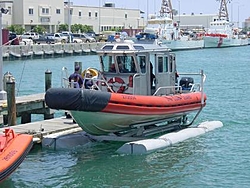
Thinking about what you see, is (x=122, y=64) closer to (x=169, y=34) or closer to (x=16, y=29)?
(x=16, y=29)

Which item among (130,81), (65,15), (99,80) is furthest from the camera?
(65,15)

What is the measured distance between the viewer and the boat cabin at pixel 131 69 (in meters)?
18.2

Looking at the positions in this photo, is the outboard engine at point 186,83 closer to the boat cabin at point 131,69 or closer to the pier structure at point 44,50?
the boat cabin at point 131,69

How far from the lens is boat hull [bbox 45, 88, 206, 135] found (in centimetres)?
1617

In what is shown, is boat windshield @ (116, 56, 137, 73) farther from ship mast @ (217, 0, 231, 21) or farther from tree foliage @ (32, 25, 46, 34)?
ship mast @ (217, 0, 231, 21)

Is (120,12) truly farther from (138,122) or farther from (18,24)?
(138,122)

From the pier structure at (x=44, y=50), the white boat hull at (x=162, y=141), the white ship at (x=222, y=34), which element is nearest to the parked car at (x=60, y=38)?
the pier structure at (x=44, y=50)

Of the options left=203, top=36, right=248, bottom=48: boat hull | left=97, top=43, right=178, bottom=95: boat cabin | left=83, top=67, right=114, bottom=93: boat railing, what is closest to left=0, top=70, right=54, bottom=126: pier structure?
left=83, top=67, right=114, bottom=93: boat railing

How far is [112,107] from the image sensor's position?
54.5 feet

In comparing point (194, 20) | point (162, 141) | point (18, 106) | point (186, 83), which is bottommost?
point (162, 141)

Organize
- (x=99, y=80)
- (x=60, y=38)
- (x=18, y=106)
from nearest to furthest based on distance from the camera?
(x=99, y=80) → (x=18, y=106) → (x=60, y=38)

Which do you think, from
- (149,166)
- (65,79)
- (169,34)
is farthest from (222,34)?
(149,166)

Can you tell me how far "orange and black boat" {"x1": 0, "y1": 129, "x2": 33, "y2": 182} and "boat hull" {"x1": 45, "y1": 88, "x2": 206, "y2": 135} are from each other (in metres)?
1.79

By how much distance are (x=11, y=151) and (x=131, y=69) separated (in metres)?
5.73
